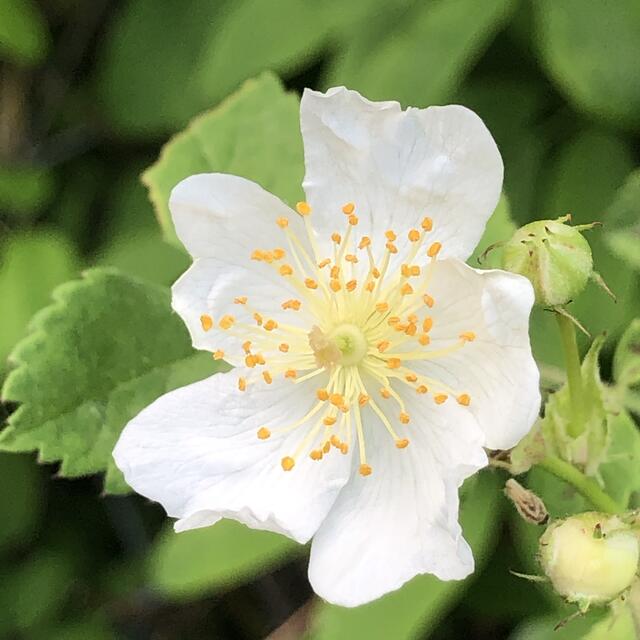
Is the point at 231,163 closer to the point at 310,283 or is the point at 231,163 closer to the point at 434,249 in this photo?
the point at 310,283

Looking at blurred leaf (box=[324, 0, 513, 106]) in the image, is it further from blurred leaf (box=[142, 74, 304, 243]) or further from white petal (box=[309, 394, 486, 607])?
white petal (box=[309, 394, 486, 607])

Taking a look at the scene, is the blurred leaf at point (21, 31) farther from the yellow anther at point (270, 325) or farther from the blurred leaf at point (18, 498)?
the yellow anther at point (270, 325)

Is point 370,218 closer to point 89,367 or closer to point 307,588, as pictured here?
point 89,367

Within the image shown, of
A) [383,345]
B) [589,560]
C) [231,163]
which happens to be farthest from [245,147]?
[589,560]

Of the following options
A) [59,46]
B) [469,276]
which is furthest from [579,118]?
[59,46]

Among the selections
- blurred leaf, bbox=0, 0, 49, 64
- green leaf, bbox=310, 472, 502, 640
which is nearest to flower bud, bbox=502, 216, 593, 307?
green leaf, bbox=310, 472, 502, 640
